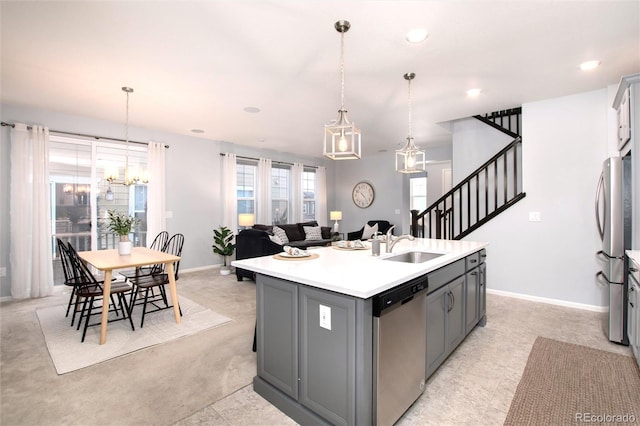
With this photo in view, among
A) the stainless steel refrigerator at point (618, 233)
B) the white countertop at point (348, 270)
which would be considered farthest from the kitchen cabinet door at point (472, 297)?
the stainless steel refrigerator at point (618, 233)

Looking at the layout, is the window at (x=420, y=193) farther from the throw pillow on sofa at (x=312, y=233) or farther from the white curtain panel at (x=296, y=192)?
the white curtain panel at (x=296, y=192)

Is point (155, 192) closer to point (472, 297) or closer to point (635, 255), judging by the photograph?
point (472, 297)

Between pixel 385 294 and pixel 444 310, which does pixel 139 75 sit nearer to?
pixel 385 294

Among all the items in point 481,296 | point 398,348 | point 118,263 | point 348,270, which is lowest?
point 481,296

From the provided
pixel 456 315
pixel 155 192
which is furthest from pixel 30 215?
pixel 456 315

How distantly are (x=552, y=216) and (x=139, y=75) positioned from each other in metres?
5.35

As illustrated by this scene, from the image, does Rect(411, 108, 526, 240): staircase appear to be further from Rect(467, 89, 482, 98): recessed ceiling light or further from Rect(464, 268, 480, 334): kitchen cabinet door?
Rect(464, 268, 480, 334): kitchen cabinet door

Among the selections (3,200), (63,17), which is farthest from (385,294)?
(3,200)

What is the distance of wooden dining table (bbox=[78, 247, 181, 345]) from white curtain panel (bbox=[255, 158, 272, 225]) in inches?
138

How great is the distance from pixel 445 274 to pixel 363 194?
6.50m

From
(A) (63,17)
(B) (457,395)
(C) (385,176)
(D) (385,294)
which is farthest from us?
(C) (385,176)

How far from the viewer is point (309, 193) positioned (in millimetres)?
8664

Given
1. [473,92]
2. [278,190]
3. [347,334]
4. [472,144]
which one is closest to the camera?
[347,334]

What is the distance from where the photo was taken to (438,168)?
339 inches
